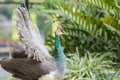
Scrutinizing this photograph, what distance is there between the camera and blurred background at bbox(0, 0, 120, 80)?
450 cm

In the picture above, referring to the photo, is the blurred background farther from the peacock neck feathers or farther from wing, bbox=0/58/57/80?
wing, bbox=0/58/57/80

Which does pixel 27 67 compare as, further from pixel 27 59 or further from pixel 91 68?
pixel 91 68

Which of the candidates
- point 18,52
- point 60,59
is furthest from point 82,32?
point 18,52

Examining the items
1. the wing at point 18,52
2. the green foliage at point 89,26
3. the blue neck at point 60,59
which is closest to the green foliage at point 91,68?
the green foliage at point 89,26

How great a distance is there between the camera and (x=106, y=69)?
4.52 meters

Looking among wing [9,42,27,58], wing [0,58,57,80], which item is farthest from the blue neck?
wing [9,42,27,58]

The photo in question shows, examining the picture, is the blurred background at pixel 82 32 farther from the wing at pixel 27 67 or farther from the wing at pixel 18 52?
the wing at pixel 27 67

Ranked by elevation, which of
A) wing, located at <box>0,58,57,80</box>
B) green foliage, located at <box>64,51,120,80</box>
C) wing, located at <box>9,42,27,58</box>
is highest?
wing, located at <box>9,42,27,58</box>

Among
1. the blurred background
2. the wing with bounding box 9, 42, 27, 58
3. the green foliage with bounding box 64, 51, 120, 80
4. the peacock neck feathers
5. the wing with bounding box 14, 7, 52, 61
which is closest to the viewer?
the wing with bounding box 14, 7, 52, 61

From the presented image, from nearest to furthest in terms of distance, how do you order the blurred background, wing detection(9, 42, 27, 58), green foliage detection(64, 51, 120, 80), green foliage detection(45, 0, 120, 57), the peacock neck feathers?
wing detection(9, 42, 27, 58) < the peacock neck feathers < green foliage detection(64, 51, 120, 80) < the blurred background < green foliage detection(45, 0, 120, 57)

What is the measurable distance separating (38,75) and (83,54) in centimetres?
138

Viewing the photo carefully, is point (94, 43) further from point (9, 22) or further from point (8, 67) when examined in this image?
point (8, 67)

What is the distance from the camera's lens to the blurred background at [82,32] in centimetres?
450

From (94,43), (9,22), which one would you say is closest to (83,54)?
(94,43)
